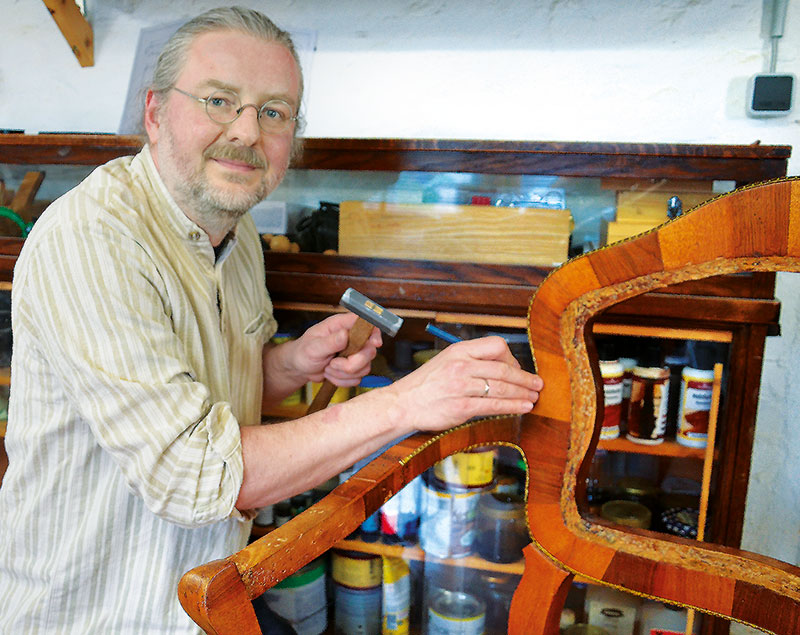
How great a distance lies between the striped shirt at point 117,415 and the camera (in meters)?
0.82

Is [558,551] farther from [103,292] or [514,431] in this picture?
[103,292]

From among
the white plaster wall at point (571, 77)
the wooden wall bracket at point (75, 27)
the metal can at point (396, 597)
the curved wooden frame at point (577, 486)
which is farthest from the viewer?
the wooden wall bracket at point (75, 27)

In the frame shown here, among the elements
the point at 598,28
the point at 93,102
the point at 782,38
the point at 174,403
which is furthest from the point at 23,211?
the point at 782,38

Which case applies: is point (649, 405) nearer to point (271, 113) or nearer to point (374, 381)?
point (374, 381)

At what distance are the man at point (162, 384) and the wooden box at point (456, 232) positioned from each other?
0.31 metres

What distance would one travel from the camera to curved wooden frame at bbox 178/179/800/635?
0.60 meters

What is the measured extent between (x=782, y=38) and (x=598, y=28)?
0.43 meters

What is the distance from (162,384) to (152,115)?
531 mm

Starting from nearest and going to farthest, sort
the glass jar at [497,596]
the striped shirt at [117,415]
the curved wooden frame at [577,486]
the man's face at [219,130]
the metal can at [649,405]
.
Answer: the curved wooden frame at [577,486] → the striped shirt at [117,415] → the man's face at [219,130] → the glass jar at [497,596] → the metal can at [649,405]

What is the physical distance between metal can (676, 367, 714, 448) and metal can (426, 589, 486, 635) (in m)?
0.55

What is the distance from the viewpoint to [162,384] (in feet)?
2.70

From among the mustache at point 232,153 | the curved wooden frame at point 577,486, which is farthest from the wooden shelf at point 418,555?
the mustache at point 232,153

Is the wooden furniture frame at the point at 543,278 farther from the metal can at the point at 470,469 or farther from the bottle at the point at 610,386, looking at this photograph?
the metal can at the point at 470,469

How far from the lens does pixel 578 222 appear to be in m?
1.31
